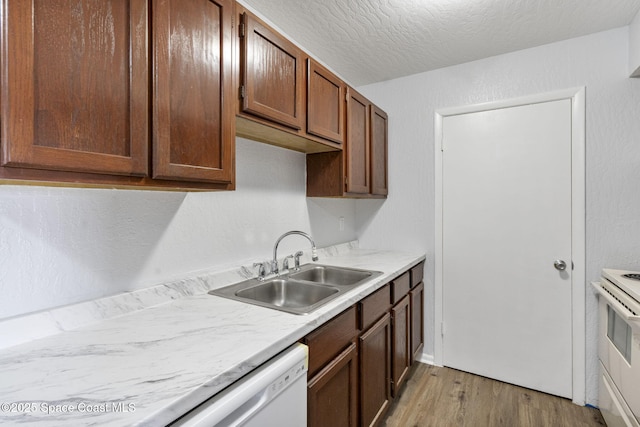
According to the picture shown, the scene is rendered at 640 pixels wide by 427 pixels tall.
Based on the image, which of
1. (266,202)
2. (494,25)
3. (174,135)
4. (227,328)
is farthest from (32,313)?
(494,25)

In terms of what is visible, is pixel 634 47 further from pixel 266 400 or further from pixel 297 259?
pixel 266 400

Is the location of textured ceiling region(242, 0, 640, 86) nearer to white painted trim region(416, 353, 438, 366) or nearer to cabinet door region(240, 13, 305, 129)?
cabinet door region(240, 13, 305, 129)

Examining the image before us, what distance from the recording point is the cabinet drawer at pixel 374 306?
150cm

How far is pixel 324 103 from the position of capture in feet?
5.79

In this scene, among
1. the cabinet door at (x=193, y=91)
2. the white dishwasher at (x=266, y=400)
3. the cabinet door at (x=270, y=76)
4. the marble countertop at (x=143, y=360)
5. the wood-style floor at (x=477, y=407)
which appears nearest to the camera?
the marble countertop at (x=143, y=360)

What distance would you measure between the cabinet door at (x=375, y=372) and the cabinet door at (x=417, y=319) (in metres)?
0.50

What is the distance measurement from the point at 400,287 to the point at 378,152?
108 cm

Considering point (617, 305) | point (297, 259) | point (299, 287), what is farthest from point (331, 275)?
point (617, 305)

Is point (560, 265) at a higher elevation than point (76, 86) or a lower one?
lower

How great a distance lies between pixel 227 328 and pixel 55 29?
921 mm

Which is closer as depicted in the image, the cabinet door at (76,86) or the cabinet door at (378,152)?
the cabinet door at (76,86)

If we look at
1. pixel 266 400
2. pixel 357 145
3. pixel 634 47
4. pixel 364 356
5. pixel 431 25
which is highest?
pixel 431 25

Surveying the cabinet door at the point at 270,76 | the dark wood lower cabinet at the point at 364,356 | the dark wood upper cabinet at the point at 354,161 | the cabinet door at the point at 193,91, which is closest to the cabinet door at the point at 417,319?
the dark wood lower cabinet at the point at 364,356

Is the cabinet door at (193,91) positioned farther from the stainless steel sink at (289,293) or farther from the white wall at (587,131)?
the white wall at (587,131)
